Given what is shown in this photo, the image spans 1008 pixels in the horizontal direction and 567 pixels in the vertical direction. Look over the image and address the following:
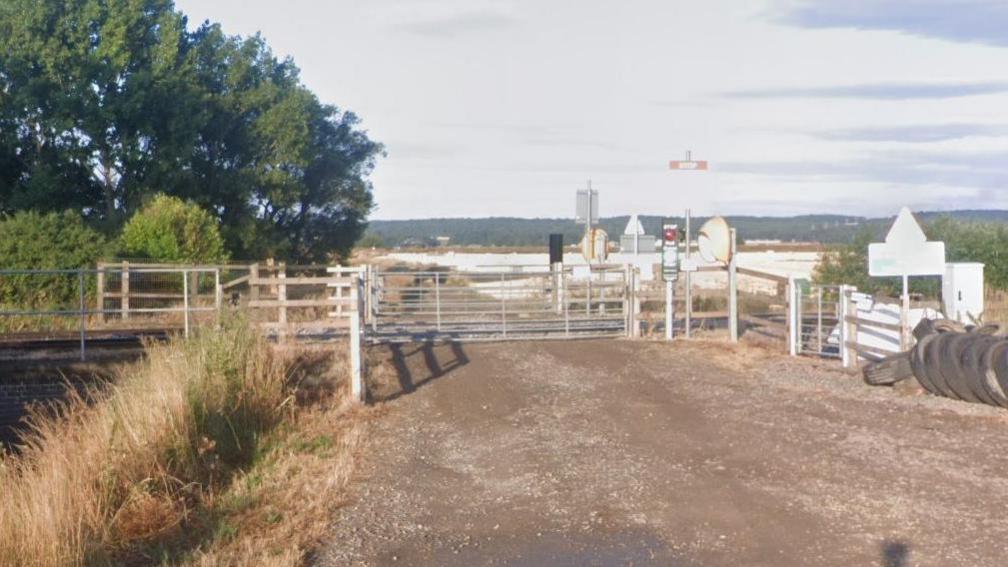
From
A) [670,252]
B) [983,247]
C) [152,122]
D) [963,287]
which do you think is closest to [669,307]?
[670,252]

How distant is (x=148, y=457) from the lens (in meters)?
11.9

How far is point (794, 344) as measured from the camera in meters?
20.9

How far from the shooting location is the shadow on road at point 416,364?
17.3m

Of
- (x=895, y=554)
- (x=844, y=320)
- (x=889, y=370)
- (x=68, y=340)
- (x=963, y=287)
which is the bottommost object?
(x=895, y=554)

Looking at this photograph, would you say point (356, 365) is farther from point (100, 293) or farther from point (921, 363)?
point (100, 293)

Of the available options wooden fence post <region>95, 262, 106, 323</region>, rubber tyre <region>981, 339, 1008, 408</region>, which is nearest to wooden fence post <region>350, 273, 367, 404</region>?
rubber tyre <region>981, 339, 1008, 408</region>

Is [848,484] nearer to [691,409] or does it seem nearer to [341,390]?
[691,409]

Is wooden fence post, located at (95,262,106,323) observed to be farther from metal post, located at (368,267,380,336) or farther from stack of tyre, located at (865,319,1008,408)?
stack of tyre, located at (865,319,1008,408)

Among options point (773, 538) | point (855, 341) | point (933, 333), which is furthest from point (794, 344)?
point (773, 538)

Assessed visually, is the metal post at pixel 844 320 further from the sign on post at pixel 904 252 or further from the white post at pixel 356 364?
the white post at pixel 356 364

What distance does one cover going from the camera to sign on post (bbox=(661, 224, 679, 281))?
23.5m

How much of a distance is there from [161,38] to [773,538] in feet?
131

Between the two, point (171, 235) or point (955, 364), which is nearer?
point (955, 364)

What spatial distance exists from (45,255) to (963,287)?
74.6ft
